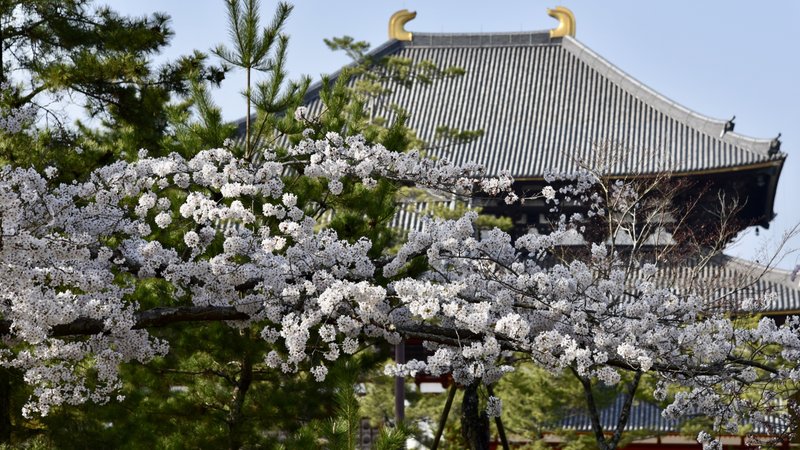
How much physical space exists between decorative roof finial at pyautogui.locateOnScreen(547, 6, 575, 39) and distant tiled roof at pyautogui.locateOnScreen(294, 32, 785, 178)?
229mm

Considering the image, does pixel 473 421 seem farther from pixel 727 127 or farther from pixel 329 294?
pixel 727 127

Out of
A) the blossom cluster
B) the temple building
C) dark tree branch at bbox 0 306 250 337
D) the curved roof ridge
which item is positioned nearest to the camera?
the blossom cluster

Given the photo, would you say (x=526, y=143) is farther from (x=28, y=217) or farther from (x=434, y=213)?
(x=28, y=217)

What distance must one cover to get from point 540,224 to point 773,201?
516 centimetres

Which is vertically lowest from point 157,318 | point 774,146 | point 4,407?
point 4,407

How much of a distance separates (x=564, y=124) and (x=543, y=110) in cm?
82

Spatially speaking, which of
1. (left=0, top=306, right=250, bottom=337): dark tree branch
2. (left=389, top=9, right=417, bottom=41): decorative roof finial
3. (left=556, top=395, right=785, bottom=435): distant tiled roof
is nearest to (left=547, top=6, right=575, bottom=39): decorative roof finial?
(left=389, top=9, right=417, bottom=41): decorative roof finial

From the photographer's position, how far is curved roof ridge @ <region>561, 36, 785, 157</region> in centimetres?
2184

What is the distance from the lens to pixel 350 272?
21.0 ft

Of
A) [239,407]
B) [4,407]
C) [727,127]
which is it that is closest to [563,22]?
[727,127]

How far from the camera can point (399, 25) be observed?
2792cm

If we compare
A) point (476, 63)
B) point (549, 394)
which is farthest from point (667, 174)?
point (476, 63)

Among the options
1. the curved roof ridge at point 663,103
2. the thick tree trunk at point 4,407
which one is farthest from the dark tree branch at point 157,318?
the curved roof ridge at point 663,103

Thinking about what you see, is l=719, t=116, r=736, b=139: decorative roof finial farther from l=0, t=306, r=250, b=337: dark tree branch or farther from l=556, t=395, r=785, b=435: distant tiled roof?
l=0, t=306, r=250, b=337: dark tree branch
